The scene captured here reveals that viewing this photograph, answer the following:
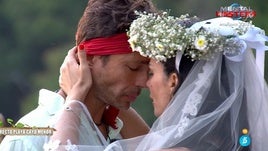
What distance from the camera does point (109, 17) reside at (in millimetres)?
3568

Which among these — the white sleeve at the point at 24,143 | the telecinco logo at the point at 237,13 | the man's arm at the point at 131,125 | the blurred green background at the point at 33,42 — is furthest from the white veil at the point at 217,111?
the blurred green background at the point at 33,42

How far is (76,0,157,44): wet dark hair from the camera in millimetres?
3564

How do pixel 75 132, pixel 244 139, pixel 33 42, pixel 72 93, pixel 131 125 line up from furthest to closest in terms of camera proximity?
pixel 33 42
pixel 131 125
pixel 72 93
pixel 75 132
pixel 244 139

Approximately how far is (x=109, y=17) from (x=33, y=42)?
125 inches

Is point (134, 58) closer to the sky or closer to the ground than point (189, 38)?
closer to the ground

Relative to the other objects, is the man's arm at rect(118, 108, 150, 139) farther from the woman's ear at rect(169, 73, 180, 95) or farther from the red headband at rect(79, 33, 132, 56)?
the woman's ear at rect(169, 73, 180, 95)

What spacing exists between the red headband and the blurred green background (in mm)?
2587

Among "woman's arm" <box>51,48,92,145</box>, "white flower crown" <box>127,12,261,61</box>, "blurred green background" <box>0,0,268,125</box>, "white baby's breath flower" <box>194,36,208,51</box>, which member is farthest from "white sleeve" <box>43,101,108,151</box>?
"blurred green background" <box>0,0,268,125</box>

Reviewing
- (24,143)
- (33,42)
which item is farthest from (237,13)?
(33,42)

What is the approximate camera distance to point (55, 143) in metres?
3.27

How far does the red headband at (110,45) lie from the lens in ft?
11.7

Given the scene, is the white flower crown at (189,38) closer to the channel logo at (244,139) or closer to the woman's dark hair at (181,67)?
the woman's dark hair at (181,67)

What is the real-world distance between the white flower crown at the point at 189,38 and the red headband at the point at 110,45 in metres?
0.35

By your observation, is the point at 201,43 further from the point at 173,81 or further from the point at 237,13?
the point at 237,13
